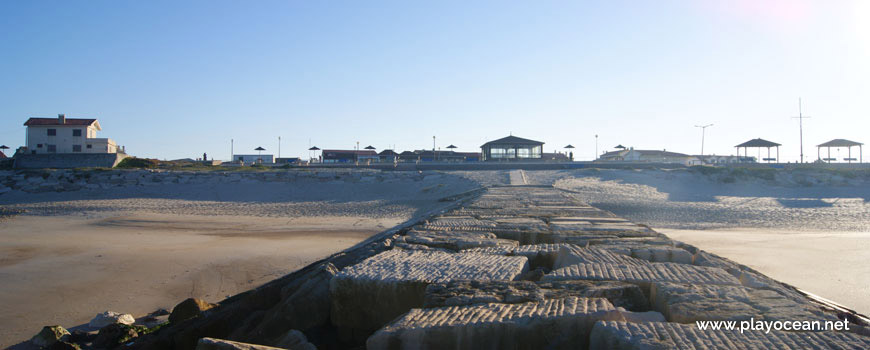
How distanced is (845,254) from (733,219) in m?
4.46

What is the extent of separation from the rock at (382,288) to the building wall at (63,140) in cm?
3996

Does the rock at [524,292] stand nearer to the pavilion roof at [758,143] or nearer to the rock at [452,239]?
the rock at [452,239]

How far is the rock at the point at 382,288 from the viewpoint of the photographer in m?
2.63

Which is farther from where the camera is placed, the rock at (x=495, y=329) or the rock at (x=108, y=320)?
the rock at (x=108, y=320)

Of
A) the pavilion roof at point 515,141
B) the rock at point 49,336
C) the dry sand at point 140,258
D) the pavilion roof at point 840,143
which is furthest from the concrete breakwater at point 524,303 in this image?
the pavilion roof at point 840,143

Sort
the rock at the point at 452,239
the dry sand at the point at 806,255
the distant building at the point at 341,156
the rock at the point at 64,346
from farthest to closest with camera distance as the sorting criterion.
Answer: the distant building at the point at 341,156, the dry sand at the point at 806,255, the rock at the point at 64,346, the rock at the point at 452,239

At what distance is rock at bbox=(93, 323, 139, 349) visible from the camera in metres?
4.42

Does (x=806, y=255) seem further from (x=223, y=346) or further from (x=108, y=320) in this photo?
(x=108, y=320)

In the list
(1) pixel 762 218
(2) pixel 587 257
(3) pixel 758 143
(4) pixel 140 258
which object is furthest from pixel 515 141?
(2) pixel 587 257

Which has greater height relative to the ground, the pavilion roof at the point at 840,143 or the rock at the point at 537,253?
the pavilion roof at the point at 840,143

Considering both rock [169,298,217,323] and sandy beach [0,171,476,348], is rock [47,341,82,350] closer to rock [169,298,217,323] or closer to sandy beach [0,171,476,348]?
rock [169,298,217,323]

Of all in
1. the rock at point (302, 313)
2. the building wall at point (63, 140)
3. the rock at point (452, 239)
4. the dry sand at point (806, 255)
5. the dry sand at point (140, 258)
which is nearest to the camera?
the rock at point (302, 313)

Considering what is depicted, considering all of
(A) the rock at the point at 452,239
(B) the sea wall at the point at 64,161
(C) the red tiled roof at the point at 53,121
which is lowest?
(A) the rock at the point at 452,239

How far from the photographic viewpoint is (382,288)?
2631 millimetres
